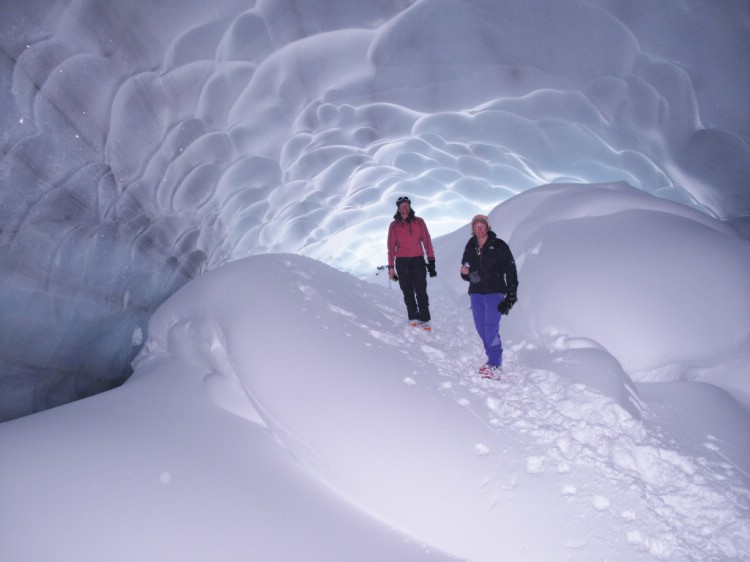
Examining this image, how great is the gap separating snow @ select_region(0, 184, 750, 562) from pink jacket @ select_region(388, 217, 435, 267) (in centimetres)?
71

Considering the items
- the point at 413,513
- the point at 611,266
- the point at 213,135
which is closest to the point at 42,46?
the point at 213,135

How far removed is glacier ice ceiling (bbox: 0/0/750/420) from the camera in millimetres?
2871

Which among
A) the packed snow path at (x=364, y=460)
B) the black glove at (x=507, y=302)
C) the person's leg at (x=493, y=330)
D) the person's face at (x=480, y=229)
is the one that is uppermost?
the person's face at (x=480, y=229)

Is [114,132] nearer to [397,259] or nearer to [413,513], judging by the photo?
[397,259]

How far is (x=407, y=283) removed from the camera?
4152 mm

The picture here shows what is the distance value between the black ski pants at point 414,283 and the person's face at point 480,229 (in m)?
0.95

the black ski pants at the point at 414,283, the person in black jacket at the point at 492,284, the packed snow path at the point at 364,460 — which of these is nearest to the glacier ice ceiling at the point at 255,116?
the packed snow path at the point at 364,460

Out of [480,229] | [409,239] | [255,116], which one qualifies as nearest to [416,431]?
[480,229]

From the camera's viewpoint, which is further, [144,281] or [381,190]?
[381,190]

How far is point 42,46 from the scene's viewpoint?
2.56 m

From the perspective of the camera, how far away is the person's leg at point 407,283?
4125 mm

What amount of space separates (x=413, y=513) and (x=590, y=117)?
15.6 ft

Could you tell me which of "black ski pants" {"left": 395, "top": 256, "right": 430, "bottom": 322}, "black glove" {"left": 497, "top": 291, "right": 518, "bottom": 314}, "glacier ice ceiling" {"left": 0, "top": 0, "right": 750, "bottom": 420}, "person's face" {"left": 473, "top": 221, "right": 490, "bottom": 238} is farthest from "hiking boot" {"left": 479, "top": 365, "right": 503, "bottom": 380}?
"glacier ice ceiling" {"left": 0, "top": 0, "right": 750, "bottom": 420}

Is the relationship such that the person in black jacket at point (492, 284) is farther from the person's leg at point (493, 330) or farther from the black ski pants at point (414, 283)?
the black ski pants at point (414, 283)
